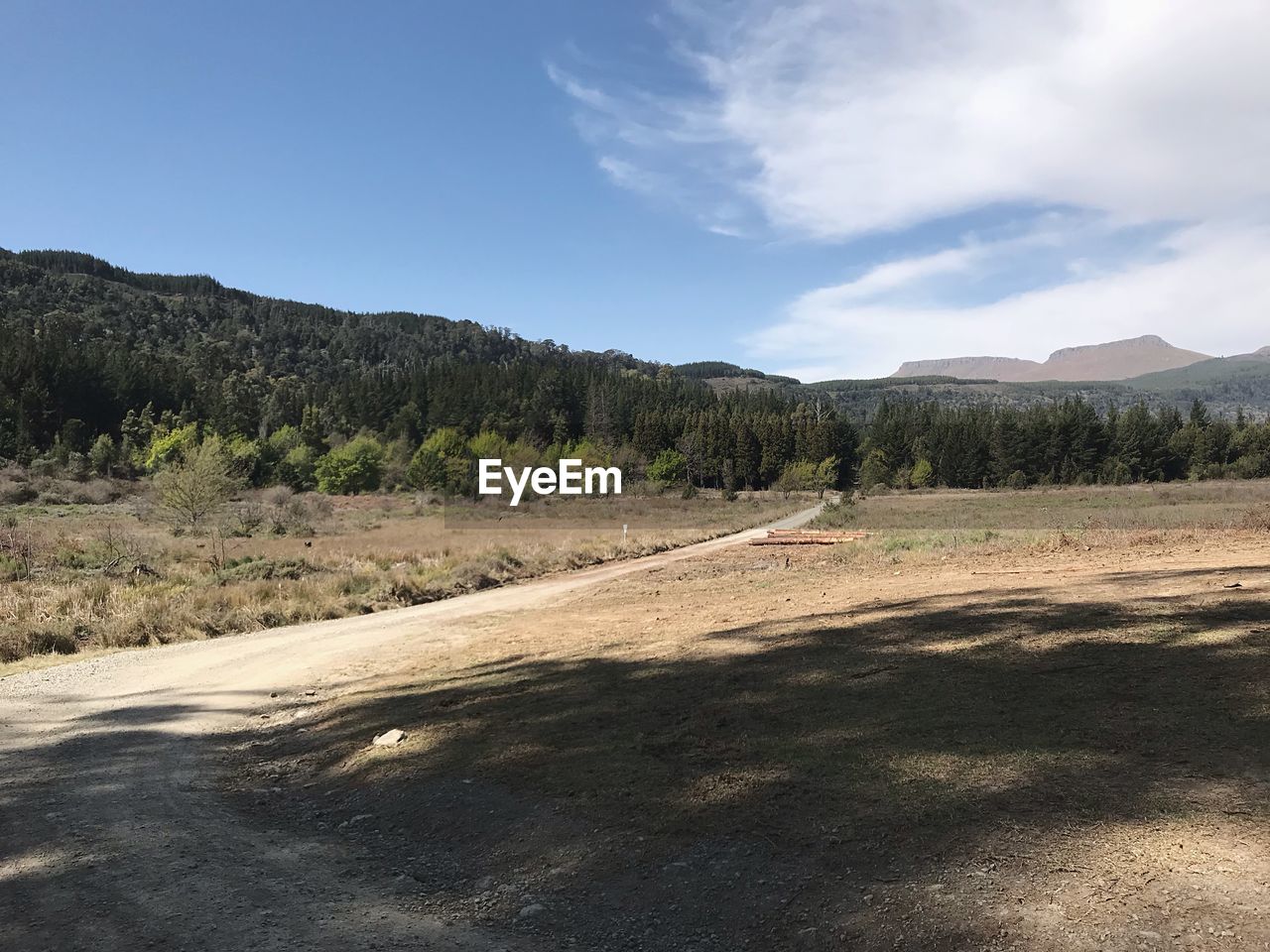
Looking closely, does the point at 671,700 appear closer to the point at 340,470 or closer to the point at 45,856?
the point at 45,856

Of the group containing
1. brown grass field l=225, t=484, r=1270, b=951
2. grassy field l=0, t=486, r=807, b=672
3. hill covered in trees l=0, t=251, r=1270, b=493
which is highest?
hill covered in trees l=0, t=251, r=1270, b=493

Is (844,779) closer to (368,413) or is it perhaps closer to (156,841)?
(156,841)

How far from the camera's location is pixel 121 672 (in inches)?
508

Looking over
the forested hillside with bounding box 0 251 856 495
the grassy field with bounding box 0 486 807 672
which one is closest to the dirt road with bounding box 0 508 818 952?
the grassy field with bounding box 0 486 807 672

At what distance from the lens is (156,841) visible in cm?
566

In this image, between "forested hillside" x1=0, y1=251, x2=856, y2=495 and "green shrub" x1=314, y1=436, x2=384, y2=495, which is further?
"forested hillside" x1=0, y1=251, x2=856, y2=495

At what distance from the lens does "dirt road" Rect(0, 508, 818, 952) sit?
4.18 m

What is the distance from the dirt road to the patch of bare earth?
388 mm

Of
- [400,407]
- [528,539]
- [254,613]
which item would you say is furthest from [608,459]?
[254,613]

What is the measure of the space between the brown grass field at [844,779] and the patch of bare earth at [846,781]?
0.02 meters

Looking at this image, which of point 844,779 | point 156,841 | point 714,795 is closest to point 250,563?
point 156,841

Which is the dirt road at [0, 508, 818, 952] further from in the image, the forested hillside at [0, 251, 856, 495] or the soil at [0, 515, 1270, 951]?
the forested hillside at [0, 251, 856, 495]

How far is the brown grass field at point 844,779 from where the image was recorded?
12.2ft

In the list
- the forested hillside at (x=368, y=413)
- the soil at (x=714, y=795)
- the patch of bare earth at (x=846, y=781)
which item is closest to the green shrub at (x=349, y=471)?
the forested hillside at (x=368, y=413)
